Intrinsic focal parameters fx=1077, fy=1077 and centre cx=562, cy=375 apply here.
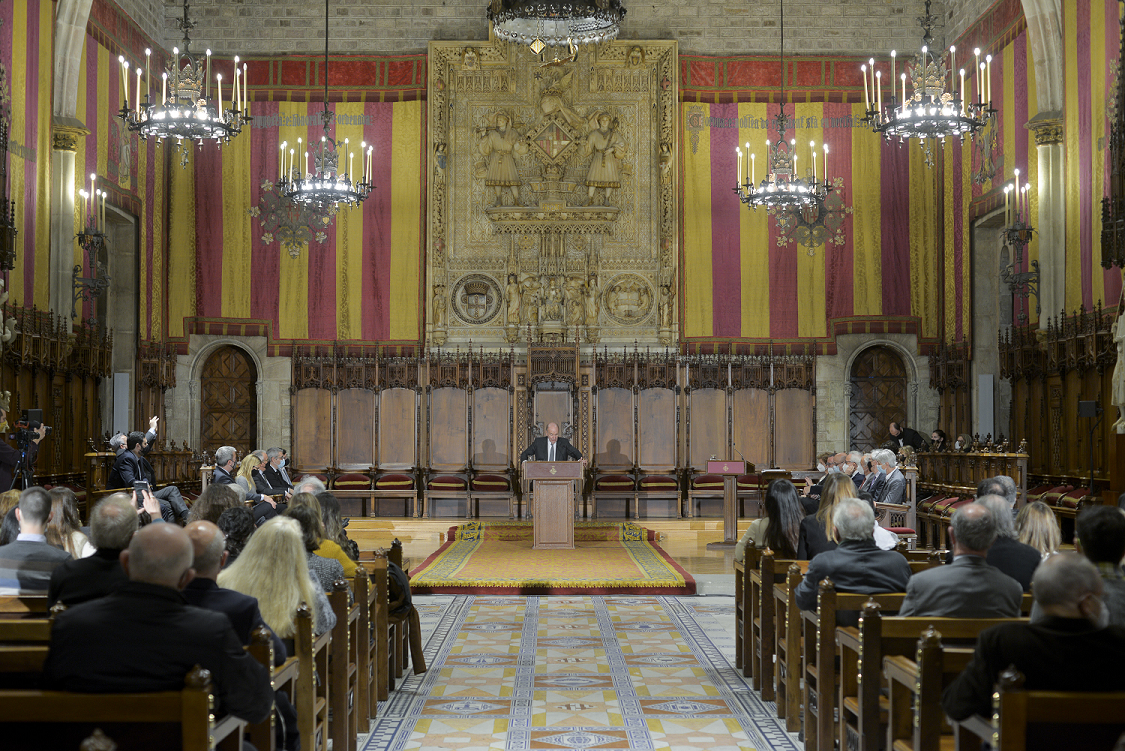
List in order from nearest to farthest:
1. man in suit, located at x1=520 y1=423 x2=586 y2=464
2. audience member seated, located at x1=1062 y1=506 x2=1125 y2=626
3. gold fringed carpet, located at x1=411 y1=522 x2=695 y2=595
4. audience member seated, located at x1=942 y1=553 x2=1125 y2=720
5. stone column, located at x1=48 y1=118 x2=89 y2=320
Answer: audience member seated, located at x1=942 y1=553 x2=1125 y2=720 → audience member seated, located at x1=1062 y1=506 x2=1125 y2=626 → gold fringed carpet, located at x1=411 y1=522 x2=695 y2=595 → man in suit, located at x1=520 y1=423 x2=586 y2=464 → stone column, located at x1=48 y1=118 x2=89 y2=320

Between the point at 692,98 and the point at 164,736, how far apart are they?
53.5 ft

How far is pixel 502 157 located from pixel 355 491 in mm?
5886

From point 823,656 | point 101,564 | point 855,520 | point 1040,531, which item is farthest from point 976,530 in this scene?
point 101,564

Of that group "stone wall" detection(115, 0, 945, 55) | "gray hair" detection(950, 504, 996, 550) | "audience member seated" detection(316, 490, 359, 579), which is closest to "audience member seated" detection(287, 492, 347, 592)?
"audience member seated" detection(316, 490, 359, 579)

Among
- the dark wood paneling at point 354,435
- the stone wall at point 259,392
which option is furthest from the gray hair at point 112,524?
the stone wall at point 259,392

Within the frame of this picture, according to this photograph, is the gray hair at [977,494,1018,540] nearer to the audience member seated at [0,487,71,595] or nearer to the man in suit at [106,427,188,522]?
the audience member seated at [0,487,71,595]

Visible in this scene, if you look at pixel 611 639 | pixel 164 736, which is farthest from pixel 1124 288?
pixel 164 736

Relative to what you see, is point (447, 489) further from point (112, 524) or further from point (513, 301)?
point (112, 524)

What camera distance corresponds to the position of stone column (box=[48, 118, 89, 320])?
1358cm

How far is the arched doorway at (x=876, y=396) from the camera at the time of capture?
693 inches

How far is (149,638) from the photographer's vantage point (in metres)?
2.95

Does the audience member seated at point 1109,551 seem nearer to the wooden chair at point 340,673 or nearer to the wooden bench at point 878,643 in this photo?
the wooden bench at point 878,643

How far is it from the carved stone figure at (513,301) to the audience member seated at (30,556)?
501 inches

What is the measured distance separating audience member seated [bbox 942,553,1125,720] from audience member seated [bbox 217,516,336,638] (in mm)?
2560
